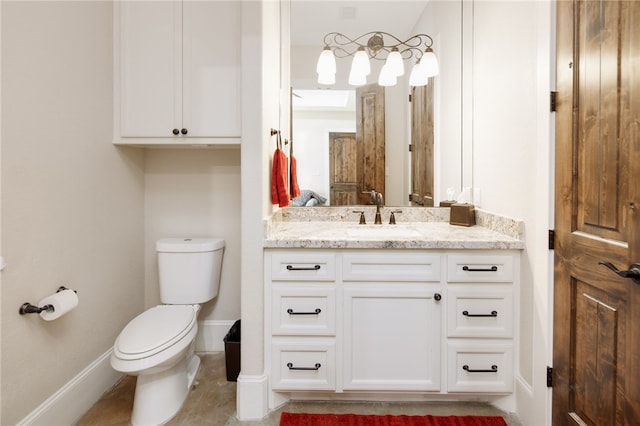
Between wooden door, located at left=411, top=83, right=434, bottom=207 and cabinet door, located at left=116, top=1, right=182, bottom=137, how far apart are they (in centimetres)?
151

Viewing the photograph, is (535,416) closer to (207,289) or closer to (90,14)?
(207,289)

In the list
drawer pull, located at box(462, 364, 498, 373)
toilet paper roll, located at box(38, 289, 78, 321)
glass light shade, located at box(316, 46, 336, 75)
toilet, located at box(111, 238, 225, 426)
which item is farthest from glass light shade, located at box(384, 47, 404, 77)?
toilet paper roll, located at box(38, 289, 78, 321)

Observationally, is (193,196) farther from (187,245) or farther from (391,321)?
(391,321)

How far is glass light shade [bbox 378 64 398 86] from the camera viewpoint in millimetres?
2352

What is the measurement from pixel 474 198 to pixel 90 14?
2433 mm

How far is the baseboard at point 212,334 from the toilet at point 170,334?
0.60ft

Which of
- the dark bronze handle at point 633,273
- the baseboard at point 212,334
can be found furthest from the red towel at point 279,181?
the dark bronze handle at point 633,273

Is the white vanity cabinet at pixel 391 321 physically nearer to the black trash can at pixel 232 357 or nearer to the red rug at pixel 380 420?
the red rug at pixel 380 420

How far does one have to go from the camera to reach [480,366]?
1744 mm

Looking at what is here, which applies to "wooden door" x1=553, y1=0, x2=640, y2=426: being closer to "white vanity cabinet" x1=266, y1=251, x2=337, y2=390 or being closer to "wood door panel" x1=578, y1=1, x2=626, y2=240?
"wood door panel" x1=578, y1=1, x2=626, y2=240

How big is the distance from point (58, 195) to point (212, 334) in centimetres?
133

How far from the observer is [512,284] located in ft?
5.66

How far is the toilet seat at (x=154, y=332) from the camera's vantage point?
1.59 m

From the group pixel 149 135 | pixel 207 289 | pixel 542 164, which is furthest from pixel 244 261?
pixel 542 164
